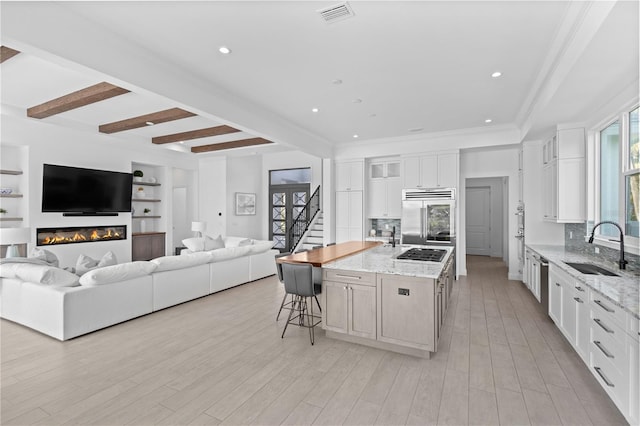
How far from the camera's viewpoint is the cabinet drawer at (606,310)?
6.65ft

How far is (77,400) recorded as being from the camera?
2346 mm

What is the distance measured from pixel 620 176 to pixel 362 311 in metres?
3.20

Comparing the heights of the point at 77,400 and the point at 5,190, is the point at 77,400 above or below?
below

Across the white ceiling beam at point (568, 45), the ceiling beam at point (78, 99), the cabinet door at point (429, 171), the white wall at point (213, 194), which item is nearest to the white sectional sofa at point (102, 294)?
the ceiling beam at point (78, 99)

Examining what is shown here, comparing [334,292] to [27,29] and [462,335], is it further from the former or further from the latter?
[27,29]

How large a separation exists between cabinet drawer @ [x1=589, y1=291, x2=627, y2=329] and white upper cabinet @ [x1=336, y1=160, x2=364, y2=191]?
5320 mm

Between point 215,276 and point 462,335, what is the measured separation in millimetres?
3857

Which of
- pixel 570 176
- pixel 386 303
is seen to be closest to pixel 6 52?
pixel 386 303

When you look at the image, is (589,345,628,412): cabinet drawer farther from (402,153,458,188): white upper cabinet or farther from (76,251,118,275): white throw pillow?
(76,251,118,275): white throw pillow

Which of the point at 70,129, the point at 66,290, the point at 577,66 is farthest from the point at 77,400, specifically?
the point at 70,129

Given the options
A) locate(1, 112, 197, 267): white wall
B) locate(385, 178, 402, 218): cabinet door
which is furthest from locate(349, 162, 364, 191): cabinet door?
locate(1, 112, 197, 267): white wall

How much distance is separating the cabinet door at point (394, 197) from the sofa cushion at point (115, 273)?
516 centimetres

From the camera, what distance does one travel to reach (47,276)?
348 centimetres

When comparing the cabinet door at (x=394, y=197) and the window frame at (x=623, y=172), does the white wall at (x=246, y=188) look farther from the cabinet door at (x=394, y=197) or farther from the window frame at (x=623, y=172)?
the window frame at (x=623, y=172)
